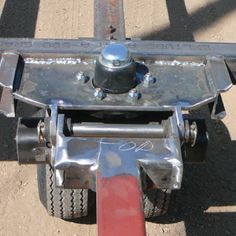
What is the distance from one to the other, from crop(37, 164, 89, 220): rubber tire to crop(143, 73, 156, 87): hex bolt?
0.57 meters

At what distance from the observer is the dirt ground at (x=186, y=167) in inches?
85.6

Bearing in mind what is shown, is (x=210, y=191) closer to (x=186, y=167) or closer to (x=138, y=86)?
(x=186, y=167)

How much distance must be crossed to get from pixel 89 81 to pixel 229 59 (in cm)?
44

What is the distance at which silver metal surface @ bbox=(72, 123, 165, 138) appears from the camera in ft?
4.34

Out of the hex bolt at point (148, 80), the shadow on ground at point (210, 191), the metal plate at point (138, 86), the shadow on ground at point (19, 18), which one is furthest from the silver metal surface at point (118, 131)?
the shadow on ground at point (19, 18)

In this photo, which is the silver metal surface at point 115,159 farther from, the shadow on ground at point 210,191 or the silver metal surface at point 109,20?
the shadow on ground at point 210,191

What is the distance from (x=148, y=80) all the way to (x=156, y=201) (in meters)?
0.67

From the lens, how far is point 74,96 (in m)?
1.38

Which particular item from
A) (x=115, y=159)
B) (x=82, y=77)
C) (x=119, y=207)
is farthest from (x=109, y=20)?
(x=119, y=207)

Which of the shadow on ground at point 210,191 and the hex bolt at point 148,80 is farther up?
the hex bolt at point 148,80

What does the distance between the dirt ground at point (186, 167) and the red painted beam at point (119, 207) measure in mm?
1081

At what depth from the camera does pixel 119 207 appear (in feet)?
3.45

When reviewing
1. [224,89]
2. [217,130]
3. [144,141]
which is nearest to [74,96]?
[144,141]

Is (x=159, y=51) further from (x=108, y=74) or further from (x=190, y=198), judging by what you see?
(x=190, y=198)
